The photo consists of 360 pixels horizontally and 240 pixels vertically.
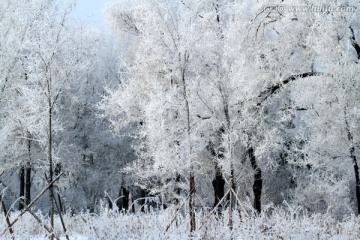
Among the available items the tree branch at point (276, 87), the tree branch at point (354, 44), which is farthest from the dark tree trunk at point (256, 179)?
the tree branch at point (354, 44)

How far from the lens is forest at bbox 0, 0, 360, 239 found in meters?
8.94

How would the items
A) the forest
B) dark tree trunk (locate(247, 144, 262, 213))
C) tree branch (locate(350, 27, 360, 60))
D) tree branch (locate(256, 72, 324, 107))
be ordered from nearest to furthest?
1. the forest
2. tree branch (locate(350, 27, 360, 60))
3. tree branch (locate(256, 72, 324, 107))
4. dark tree trunk (locate(247, 144, 262, 213))

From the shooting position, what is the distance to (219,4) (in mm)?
17609

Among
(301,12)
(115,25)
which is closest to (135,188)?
(115,25)

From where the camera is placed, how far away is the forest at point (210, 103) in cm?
894

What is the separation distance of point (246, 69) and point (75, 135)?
13.1 meters

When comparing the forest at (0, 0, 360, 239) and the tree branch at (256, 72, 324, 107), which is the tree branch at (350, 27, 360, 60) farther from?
the tree branch at (256, 72, 324, 107)

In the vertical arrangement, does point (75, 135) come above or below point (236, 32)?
below

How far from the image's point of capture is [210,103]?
12805 mm

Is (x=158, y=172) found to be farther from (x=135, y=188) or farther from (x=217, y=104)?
(x=135, y=188)

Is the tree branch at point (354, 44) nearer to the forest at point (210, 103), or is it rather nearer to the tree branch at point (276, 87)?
the forest at point (210, 103)

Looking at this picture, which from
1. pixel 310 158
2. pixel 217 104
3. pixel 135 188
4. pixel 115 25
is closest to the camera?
pixel 217 104

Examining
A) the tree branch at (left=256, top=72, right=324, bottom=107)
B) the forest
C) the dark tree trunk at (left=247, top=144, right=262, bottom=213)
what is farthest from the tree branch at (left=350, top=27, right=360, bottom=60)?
the dark tree trunk at (left=247, top=144, right=262, bottom=213)

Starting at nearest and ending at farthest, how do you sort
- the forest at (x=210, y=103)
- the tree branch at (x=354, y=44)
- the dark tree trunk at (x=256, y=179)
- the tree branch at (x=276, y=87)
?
the forest at (x=210, y=103) < the tree branch at (x=354, y=44) < the tree branch at (x=276, y=87) < the dark tree trunk at (x=256, y=179)
